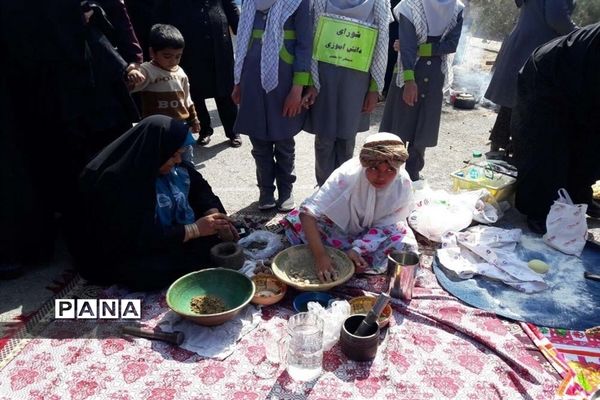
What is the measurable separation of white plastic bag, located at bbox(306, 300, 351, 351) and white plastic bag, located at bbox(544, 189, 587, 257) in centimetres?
191

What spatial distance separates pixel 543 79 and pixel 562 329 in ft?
6.44

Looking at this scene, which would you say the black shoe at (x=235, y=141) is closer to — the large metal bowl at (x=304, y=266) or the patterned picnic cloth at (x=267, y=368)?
the large metal bowl at (x=304, y=266)

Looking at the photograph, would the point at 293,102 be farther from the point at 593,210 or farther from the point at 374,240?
the point at 593,210

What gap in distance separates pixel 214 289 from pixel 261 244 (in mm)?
698

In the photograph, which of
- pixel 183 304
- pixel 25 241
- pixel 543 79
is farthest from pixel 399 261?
pixel 25 241

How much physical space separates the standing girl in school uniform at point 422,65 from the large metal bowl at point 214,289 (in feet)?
7.16

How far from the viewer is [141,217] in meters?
2.70

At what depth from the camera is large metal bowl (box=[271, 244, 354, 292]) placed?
2709 mm

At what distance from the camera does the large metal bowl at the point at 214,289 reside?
2.53 metres

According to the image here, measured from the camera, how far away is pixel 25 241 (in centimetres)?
301

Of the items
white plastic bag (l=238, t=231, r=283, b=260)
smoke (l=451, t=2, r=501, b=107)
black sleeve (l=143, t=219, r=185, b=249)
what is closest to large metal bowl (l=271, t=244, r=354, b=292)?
white plastic bag (l=238, t=231, r=283, b=260)

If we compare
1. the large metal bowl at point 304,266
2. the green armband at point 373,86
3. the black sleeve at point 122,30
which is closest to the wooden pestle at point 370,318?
the large metal bowl at point 304,266

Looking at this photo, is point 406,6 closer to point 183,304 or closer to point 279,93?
point 279,93

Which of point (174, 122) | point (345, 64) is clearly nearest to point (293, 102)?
point (345, 64)
